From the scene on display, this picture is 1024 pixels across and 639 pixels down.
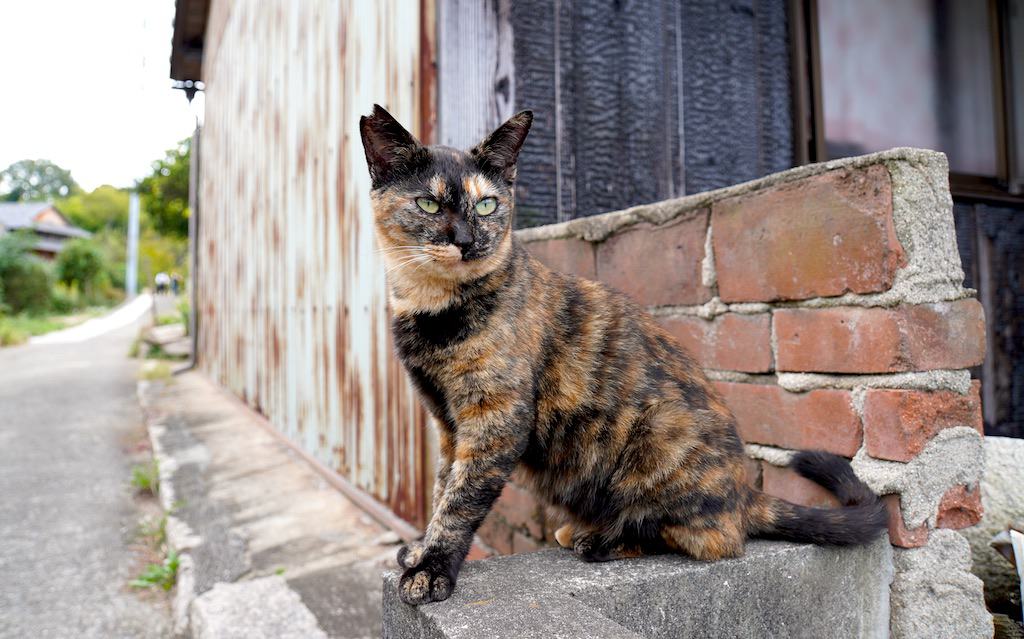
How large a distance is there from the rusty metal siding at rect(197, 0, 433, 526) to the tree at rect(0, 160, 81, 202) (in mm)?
83202

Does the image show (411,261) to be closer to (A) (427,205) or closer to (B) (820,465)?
(A) (427,205)

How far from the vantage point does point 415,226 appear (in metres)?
1.68

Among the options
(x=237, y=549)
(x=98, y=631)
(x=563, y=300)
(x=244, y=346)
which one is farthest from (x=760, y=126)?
(x=244, y=346)

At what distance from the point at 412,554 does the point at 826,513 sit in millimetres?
936

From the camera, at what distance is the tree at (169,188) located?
628 inches

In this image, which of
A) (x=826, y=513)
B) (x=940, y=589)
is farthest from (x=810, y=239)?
(x=940, y=589)

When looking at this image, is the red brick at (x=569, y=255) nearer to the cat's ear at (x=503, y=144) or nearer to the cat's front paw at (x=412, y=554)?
the cat's ear at (x=503, y=144)

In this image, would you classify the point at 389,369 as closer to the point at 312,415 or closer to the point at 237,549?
the point at 237,549

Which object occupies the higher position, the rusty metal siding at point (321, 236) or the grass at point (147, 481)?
the rusty metal siding at point (321, 236)

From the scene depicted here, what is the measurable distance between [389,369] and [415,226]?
1.75 m

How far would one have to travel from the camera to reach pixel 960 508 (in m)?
1.53

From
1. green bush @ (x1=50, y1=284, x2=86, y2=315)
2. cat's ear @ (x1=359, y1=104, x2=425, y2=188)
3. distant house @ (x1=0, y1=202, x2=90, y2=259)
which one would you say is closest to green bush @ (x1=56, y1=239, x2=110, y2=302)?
green bush @ (x1=50, y1=284, x2=86, y2=315)

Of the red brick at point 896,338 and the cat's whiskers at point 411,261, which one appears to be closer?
the red brick at point 896,338

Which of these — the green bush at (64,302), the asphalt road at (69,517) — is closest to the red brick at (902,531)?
the asphalt road at (69,517)
